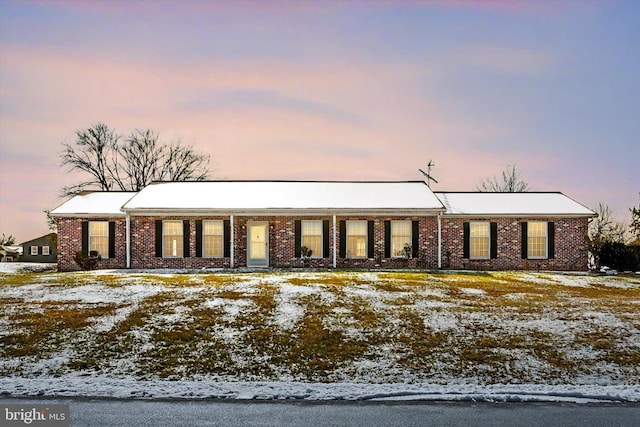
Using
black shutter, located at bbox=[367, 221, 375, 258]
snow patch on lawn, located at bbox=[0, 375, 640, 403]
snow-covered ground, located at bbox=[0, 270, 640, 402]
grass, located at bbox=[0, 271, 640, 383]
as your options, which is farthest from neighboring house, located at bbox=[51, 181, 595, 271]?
snow patch on lawn, located at bbox=[0, 375, 640, 403]

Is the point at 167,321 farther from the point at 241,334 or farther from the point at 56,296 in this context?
the point at 56,296

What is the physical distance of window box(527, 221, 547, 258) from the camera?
97.1 feet

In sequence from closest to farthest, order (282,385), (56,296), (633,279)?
1. (282,385)
2. (56,296)
3. (633,279)

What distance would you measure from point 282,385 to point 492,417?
332 centimetres

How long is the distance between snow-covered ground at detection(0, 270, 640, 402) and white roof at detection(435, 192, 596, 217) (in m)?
9.56

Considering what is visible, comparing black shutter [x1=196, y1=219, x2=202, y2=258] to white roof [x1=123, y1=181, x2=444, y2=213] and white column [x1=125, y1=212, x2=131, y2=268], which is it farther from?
white column [x1=125, y1=212, x2=131, y2=268]

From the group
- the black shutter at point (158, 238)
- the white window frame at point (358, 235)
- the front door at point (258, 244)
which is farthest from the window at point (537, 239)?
the black shutter at point (158, 238)

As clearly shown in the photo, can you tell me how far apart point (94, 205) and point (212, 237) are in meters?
6.58

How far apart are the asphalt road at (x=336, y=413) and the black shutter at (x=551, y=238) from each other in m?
21.7

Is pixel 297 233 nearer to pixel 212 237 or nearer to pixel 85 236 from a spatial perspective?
pixel 212 237

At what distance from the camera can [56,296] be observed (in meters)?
18.3

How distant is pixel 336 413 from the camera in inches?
322

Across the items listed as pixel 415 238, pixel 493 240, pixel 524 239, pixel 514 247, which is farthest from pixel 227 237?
pixel 524 239

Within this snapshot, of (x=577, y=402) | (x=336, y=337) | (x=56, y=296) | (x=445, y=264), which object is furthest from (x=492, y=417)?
(x=445, y=264)
